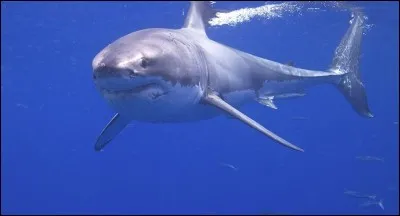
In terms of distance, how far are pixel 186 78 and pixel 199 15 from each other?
3.27 meters

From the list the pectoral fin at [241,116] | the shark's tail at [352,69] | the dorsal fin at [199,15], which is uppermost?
the dorsal fin at [199,15]

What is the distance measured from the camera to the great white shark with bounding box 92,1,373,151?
157 inches

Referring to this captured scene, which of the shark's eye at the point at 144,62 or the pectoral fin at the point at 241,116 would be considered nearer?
the shark's eye at the point at 144,62

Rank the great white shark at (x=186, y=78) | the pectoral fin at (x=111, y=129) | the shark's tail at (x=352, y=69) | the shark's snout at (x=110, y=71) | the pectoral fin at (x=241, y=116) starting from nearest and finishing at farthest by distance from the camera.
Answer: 1. the shark's snout at (x=110, y=71)
2. the great white shark at (x=186, y=78)
3. the pectoral fin at (x=241, y=116)
4. the pectoral fin at (x=111, y=129)
5. the shark's tail at (x=352, y=69)

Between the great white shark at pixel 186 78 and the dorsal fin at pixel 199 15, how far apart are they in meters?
0.02

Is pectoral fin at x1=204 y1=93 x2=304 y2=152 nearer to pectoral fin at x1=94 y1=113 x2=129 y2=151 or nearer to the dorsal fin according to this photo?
pectoral fin at x1=94 y1=113 x2=129 y2=151

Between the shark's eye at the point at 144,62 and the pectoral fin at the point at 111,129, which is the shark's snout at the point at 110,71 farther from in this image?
the pectoral fin at the point at 111,129

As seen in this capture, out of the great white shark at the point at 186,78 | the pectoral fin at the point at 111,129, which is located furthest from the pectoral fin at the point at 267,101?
the pectoral fin at the point at 111,129

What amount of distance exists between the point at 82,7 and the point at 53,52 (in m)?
10.4

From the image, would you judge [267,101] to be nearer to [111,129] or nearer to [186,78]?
[111,129]

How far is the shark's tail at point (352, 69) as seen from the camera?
952 cm

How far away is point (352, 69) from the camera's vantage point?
383 inches

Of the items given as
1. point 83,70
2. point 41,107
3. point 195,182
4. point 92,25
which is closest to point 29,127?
point 41,107

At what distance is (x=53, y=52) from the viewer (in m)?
32.6
